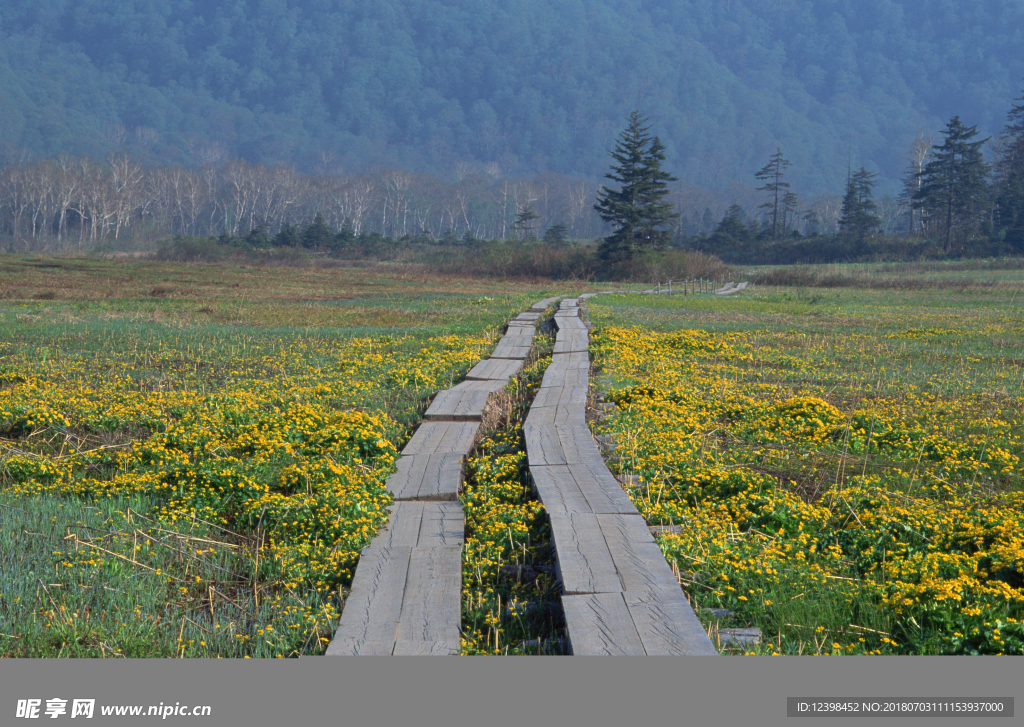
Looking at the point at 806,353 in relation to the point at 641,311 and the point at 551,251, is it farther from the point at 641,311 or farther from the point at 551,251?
the point at 551,251

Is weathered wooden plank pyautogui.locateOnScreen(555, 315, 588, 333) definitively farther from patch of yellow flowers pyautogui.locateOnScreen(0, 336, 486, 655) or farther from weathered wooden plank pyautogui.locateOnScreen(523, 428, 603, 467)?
weathered wooden plank pyautogui.locateOnScreen(523, 428, 603, 467)

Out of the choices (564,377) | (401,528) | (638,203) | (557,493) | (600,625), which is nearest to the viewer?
(600,625)

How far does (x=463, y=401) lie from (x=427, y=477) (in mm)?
2936

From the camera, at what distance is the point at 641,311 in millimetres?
26016

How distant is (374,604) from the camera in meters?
4.06

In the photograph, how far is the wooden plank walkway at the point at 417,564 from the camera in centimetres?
373

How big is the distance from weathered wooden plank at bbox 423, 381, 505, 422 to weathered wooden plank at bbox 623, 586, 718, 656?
15.3 ft

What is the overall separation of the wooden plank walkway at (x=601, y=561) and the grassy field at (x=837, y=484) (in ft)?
1.00

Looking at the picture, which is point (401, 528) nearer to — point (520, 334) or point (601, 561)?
point (601, 561)

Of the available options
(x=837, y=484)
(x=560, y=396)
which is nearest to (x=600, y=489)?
(x=837, y=484)

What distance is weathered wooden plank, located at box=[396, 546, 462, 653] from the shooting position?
379 cm

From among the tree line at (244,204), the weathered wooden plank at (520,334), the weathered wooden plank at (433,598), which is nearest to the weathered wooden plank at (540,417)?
the weathered wooden plank at (433,598)

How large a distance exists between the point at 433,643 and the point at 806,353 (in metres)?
12.5

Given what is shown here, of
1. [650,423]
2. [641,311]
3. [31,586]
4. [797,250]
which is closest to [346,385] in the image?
[650,423]
